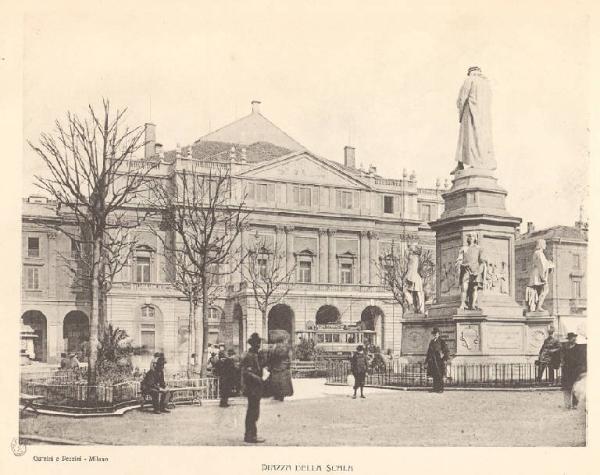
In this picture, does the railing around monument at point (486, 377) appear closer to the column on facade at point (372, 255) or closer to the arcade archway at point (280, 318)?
the arcade archway at point (280, 318)

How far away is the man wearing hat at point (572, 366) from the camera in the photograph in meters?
13.7

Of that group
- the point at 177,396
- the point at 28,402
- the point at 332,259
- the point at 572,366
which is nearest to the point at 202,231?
the point at 177,396

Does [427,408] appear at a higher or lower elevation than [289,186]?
lower

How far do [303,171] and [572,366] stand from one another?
4584 cm

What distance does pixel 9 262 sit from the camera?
40.9ft

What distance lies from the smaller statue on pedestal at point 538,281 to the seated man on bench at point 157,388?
907cm

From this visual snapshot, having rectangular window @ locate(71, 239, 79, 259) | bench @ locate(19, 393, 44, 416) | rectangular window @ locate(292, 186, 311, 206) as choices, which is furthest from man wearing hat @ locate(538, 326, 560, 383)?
rectangular window @ locate(292, 186, 311, 206)

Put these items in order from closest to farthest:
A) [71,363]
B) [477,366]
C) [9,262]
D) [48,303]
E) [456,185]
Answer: [9,262], [477,366], [456,185], [71,363], [48,303]

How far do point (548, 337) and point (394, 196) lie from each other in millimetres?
46505

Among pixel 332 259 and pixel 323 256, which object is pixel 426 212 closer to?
pixel 332 259

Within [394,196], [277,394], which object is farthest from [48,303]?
[277,394]

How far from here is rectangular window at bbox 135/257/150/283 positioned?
56438 mm
